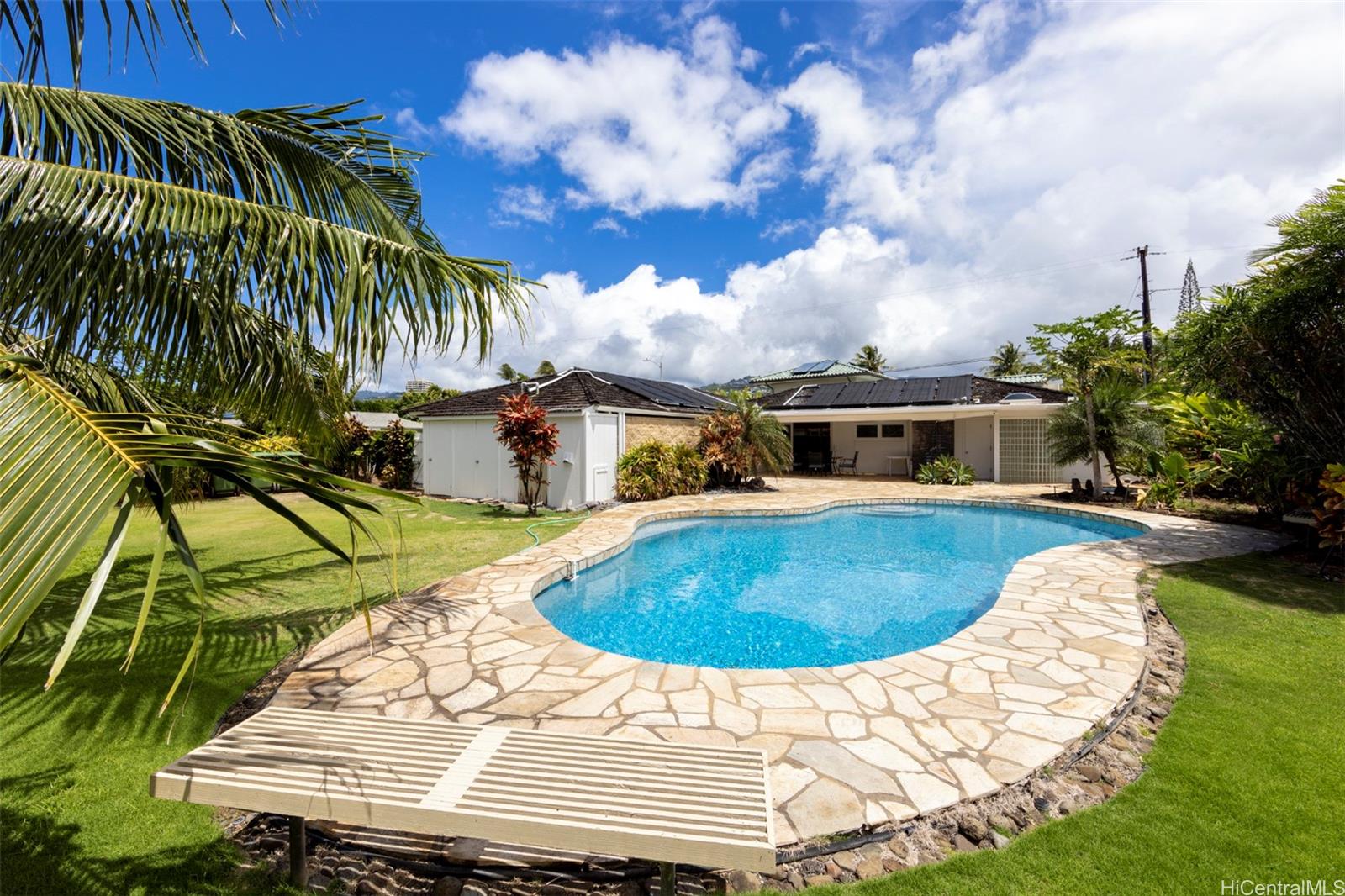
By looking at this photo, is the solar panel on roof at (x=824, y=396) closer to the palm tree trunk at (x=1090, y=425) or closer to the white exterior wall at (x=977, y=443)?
the white exterior wall at (x=977, y=443)

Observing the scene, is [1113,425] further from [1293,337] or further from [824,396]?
[824,396]

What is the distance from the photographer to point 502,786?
Answer: 258 centimetres

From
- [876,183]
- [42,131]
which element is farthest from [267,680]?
[876,183]

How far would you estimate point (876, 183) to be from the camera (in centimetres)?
1766

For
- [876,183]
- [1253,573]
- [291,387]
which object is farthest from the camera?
[876,183]

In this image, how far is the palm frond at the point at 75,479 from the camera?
1208 millimetres

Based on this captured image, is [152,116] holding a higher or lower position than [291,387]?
higher

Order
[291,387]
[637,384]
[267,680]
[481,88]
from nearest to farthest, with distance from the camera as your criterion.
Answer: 1. [267,680]
2. [291,387]
3. [481,88]
4. [637,384]

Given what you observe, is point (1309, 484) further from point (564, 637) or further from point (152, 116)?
point (152, 116)

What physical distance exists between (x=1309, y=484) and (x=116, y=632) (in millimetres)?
17415

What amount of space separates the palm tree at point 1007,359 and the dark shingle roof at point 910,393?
33.0 metres

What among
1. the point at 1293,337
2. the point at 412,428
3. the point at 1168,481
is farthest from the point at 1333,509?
the point at 412,428

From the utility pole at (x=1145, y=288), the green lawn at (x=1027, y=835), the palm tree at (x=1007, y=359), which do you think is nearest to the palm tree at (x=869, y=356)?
the palm tree at (x=1007, y=359)

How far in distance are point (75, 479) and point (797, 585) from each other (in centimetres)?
903
